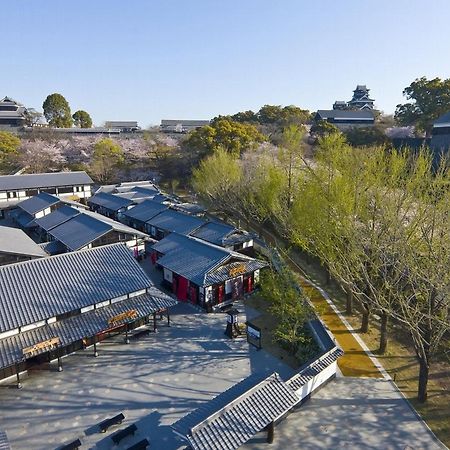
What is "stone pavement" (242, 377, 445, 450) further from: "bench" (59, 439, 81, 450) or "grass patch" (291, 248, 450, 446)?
"bench" (59, 439, 81, 450)

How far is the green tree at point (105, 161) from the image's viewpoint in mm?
63438

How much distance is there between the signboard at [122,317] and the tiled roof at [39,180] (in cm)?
3535

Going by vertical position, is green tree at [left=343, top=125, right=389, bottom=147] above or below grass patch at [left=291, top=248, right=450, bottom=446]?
above

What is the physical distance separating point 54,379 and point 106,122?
372 ft

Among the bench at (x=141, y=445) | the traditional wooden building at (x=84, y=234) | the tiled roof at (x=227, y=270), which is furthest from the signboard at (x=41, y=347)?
the traditional wooden building at (x=84, y=234)

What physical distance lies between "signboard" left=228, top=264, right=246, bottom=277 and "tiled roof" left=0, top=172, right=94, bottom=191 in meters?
34.7

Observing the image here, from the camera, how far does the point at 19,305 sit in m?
16.7

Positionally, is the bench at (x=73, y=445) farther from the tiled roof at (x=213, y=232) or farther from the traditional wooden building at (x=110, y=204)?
the traditional wooden building at (x=110, y=204)

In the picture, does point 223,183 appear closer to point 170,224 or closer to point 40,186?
point 170,224

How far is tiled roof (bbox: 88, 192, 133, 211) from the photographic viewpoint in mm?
43469

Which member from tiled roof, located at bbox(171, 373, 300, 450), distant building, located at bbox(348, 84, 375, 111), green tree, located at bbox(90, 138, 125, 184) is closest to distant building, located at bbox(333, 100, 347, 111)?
distant building, located at bbox(348, 84, 375, 111)

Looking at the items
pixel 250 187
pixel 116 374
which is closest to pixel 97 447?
pixel 116 374

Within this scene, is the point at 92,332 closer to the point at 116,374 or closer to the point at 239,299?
the point at 116,374

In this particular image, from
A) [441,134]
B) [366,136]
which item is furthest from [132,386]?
[366,136]
